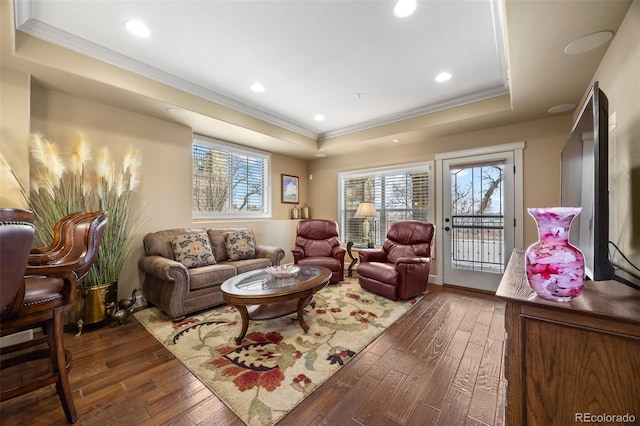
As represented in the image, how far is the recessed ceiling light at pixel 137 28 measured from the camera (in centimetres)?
208

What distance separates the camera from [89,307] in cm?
249

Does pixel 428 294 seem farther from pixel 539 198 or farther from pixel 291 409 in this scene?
pixel 291 409

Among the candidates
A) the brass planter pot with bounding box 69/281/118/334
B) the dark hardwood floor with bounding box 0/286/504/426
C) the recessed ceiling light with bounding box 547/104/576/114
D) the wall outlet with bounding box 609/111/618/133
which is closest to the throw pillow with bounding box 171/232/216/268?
the brass planter pot with bounding box 69/281/118/334

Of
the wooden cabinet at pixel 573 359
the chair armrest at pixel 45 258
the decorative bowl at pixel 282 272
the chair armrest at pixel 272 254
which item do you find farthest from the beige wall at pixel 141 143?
the wooden cabinet at pixel 573 359

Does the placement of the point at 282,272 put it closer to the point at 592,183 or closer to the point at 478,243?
the point at 592,183

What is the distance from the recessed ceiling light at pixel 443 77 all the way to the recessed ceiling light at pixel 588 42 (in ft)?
3.44

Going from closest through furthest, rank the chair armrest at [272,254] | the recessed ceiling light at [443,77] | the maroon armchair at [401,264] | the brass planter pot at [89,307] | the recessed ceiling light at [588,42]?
the recessed ceiling light at [588,42]
the brass planter pot at [89,307]
the recessed ceiling light at [443,77]
the maroon armchair at [401,264]
the chair armrest at [272,254]

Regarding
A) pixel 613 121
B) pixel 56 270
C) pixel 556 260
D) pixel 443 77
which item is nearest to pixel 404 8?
pixel 443 77

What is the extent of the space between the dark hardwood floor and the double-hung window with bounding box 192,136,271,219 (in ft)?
7.19

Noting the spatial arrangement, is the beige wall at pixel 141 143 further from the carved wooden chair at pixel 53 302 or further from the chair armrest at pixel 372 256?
the chair armrest at pixel 372 256

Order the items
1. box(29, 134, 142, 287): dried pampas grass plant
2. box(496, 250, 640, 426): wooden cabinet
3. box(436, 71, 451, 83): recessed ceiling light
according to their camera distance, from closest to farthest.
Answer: box(496, 250, 640, 426): wooden cabinet < box(29, 134, 142, 287): dried pampas grass plant < box(436, 71, 451, 83): recessed ceiling light

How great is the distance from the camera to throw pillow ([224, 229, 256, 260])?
12.1 feet

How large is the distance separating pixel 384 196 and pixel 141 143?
395cm

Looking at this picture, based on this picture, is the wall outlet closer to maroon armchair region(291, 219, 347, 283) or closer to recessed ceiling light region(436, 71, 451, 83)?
recessed ceiling light region(436, 71, 451, 83)
